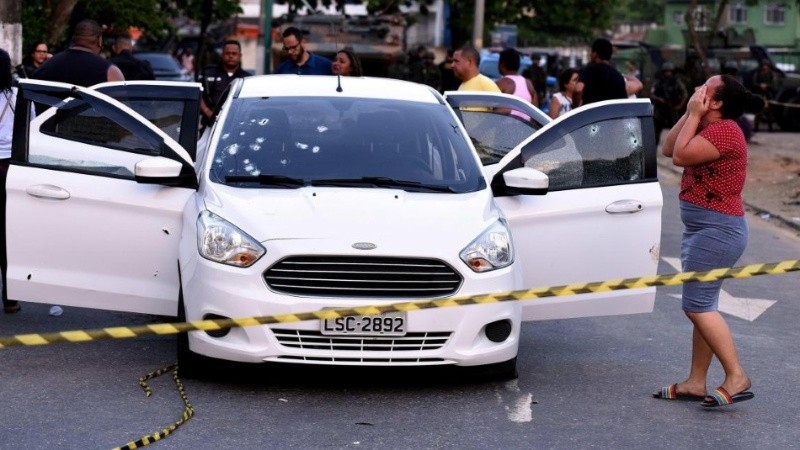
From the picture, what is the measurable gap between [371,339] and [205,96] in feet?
20.6

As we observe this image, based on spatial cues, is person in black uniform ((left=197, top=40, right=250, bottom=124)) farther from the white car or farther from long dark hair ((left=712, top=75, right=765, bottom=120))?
long dark hair ((left=712, top=75, right=765, bottom=120))

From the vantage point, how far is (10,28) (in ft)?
51.2

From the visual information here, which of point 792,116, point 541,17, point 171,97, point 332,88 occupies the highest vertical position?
point 332,88

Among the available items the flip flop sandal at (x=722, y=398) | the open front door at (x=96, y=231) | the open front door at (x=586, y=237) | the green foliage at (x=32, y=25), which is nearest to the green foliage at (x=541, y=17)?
the green foliage at (x=32, y=25)

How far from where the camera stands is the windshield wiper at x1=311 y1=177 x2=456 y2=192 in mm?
8164

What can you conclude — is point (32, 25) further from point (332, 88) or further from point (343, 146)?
point (343, 146)

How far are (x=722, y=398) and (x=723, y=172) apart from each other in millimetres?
1048

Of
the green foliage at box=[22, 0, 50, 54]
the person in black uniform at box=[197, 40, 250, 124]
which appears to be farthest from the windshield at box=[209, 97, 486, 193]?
the green foliage at box=[22, 0, 50, 54]

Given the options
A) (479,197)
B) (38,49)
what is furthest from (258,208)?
(38,49)

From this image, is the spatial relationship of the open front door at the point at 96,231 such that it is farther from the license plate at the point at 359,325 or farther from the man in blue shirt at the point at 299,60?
the man in blue shirt at the point at 299,60

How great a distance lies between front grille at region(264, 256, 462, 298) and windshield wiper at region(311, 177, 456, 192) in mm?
767

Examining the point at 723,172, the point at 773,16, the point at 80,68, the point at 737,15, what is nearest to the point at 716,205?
the point at 723,172

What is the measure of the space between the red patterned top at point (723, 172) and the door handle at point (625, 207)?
938 millimetres

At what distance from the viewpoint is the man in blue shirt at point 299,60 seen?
46.1ft
